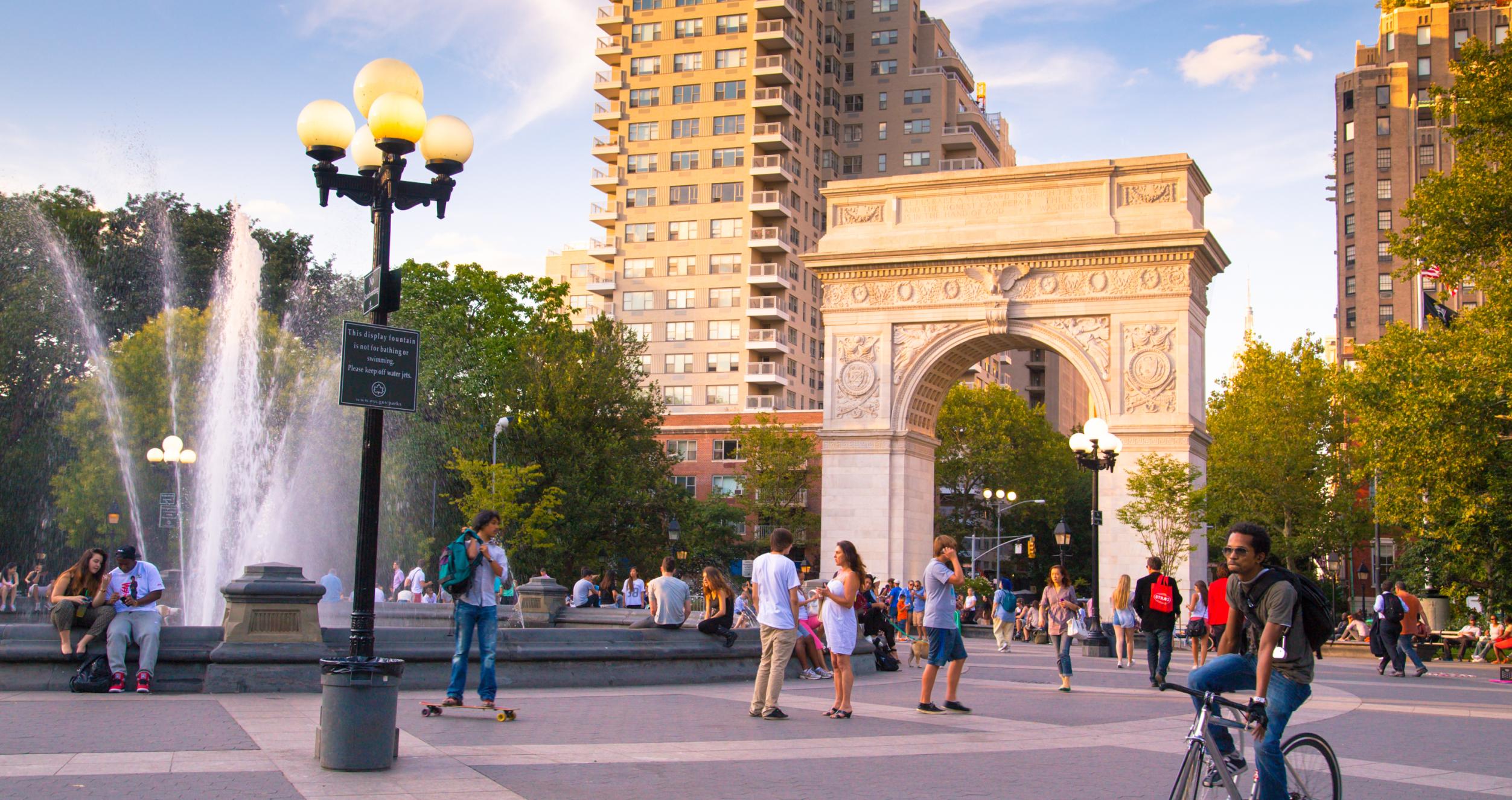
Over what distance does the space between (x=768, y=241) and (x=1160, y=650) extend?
64565 mm

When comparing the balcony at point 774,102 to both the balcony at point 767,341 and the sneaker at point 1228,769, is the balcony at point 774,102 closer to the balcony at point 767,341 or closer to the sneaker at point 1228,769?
the balcony at point 767,341

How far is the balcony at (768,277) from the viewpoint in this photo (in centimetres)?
8012

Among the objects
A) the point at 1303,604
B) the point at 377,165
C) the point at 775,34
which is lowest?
the point at 1303,604

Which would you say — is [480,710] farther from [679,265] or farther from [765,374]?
[679,265]

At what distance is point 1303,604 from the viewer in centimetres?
677

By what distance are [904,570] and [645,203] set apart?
49047 millimetres

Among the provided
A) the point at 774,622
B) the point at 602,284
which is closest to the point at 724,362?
the point at 602,284

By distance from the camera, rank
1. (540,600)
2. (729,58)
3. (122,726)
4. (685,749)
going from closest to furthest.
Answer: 1. (685,749)
2. (122,726)
3. (540,600)
4. (729,58)

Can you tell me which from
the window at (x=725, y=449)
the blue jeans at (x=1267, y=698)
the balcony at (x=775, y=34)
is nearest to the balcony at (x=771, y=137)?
the balcony at (x=775, y=34)

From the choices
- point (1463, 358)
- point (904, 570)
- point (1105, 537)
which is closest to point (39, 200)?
point (904, 570)

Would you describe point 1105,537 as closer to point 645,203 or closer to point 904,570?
point 904,570

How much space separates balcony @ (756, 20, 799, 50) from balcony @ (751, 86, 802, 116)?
8.61 ft

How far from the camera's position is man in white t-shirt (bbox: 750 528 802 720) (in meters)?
12.1

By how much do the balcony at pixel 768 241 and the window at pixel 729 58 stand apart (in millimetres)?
10944
